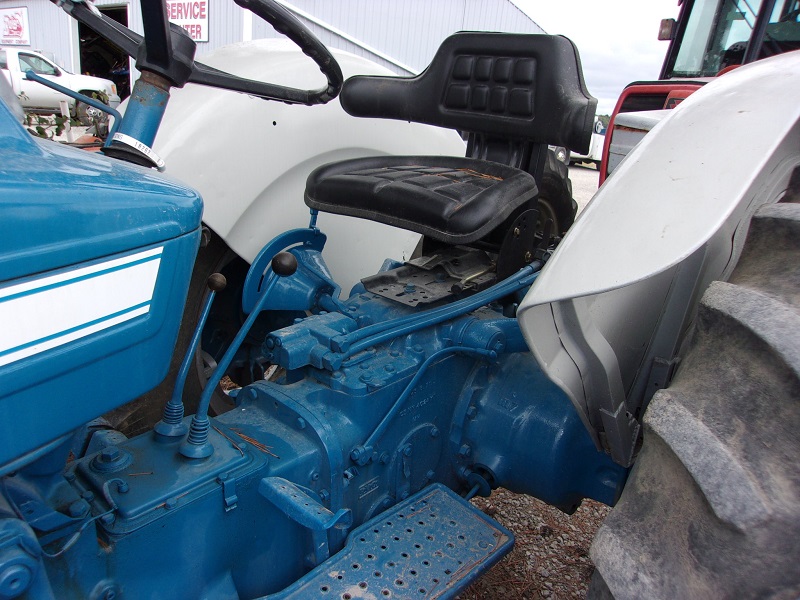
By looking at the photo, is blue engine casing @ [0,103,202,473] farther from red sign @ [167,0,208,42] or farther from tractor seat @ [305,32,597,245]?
red sign @ [167,0,208,42]

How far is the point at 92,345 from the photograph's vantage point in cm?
58

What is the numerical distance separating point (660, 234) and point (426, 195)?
0.63 m

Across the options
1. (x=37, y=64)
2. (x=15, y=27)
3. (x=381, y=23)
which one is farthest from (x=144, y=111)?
(x=15, y=27)

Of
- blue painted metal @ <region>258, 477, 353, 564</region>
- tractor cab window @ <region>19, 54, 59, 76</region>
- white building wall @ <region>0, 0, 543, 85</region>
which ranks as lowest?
blue painted metal @ <region>258, 477, 353, 564</region>

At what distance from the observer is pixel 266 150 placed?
137 cm

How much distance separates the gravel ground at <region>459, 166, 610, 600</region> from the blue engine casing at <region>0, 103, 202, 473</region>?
43.0 inches

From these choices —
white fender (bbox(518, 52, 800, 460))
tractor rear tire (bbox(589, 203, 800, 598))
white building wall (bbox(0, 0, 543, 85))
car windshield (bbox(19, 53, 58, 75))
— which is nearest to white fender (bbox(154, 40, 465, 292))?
white fender (bbox(518, 52, 800, 460))

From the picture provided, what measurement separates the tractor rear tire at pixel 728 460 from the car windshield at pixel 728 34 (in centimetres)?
270

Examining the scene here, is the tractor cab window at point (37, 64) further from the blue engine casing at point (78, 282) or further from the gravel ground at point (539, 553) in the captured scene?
the blue engine casing at point (78, 282)

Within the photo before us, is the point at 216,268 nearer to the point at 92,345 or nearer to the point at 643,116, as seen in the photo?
the point at 92,345

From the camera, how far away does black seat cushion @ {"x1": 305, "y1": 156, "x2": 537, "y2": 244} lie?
3.96 ft

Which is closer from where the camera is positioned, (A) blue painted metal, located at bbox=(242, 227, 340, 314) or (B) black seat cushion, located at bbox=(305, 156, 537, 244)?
(B) black seat cushion, located at bbox=(305, 156, 537, 244)

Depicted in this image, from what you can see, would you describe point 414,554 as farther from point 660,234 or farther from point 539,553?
point 539,553

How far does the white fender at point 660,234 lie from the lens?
69 centimetres
